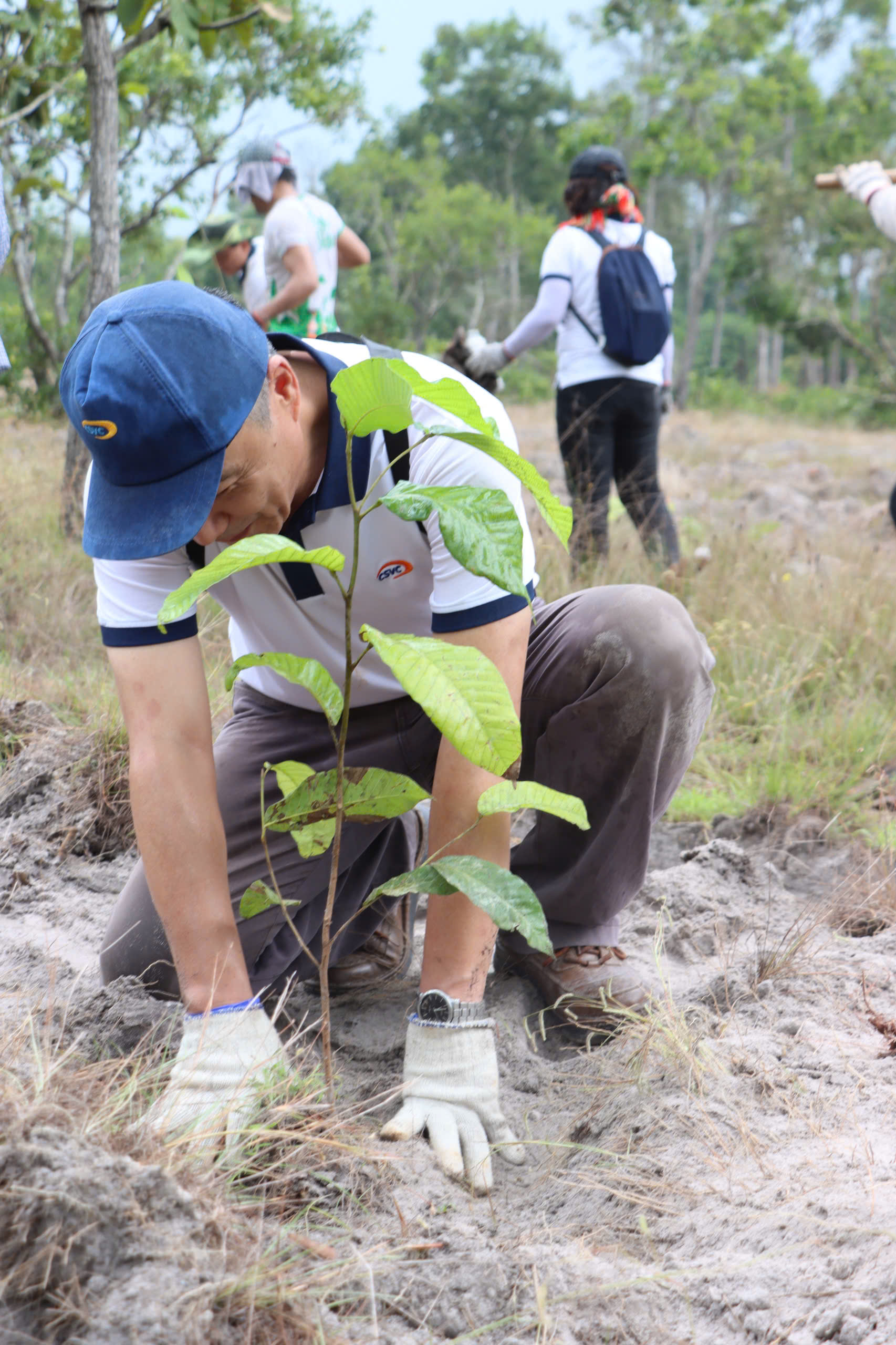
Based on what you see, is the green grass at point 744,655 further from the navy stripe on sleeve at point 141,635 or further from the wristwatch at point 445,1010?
the wristwatch at point 445,1010

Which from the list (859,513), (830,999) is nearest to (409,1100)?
(830,999)

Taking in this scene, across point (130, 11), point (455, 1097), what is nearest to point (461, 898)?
point (455, 1097)

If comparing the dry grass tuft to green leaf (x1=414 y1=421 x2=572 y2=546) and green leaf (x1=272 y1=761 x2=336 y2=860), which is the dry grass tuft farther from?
green leaf (x1=414 y1=421 x2=572 y2=546)

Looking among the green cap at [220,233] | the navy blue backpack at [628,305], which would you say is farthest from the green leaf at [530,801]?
the green cap at [220,233]

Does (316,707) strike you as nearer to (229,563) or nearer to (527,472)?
(527,472)

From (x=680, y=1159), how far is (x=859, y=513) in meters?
6.67

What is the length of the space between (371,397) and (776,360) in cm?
3765

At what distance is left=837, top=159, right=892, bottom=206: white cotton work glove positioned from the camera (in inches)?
149

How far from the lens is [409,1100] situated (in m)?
1.47

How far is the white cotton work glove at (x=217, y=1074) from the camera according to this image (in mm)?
1206

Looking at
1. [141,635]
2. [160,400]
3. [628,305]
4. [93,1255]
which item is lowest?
[93,1255]

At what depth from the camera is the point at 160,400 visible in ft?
4.19

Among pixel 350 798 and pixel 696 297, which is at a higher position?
Result: pixel 696 297

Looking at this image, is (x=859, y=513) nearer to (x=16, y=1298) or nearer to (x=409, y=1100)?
(x=409, y=1100)
